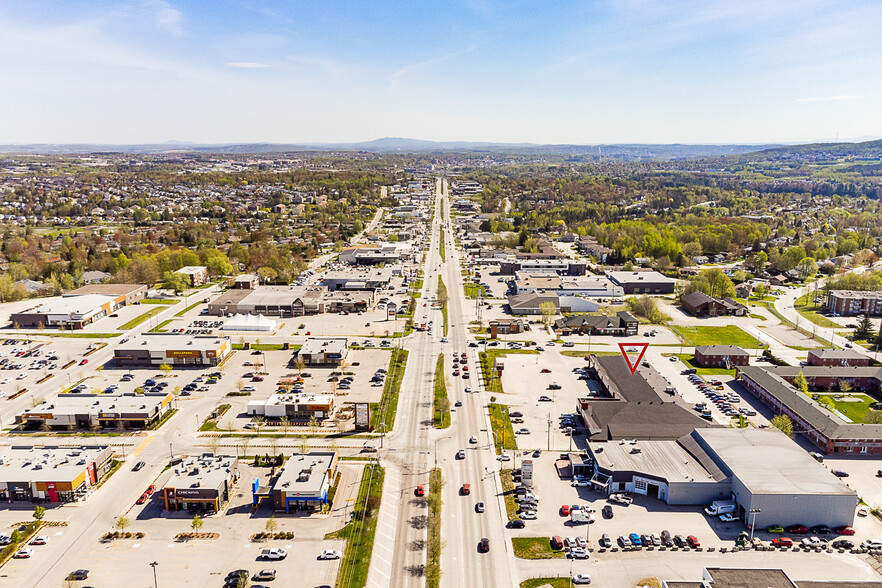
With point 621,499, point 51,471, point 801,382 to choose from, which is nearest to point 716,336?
point 801,382

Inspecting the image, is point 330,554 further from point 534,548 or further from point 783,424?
point 783,424

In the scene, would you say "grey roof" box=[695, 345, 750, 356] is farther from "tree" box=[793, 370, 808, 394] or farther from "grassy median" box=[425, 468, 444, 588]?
"grassy median" box=[425, 468, 444, 588]

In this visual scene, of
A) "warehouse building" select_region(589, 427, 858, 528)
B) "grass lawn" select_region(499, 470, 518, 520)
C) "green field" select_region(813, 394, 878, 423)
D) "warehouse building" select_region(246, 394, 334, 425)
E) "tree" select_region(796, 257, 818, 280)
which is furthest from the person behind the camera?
"tree" select_region(796, 257, 818, 280)

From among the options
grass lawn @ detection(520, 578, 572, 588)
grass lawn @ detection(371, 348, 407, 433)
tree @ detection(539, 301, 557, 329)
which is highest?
tree @ detection(539, 301, 557, 329)

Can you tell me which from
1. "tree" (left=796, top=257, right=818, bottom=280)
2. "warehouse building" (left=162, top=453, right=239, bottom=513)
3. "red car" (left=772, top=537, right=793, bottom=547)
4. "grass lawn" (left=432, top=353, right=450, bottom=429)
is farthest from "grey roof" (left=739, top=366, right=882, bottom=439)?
"tree" (left=796, top=257, right=818, bottom=280)

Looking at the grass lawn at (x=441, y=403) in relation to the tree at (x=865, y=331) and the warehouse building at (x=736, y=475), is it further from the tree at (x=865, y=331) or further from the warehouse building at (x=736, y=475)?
the tree at (x=865, y=331)

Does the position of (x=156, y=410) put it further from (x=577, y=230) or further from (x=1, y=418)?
(x=577, y=230)
